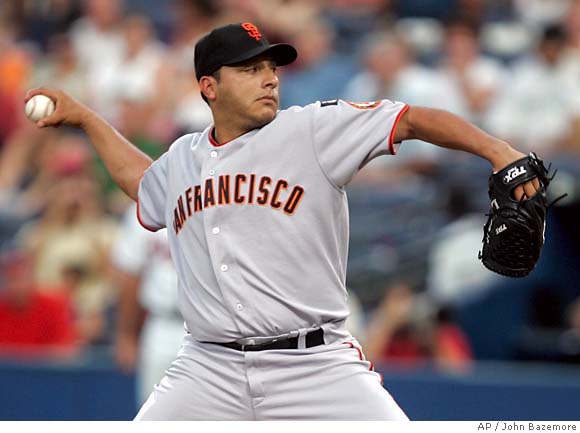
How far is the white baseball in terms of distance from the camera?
4.67 m

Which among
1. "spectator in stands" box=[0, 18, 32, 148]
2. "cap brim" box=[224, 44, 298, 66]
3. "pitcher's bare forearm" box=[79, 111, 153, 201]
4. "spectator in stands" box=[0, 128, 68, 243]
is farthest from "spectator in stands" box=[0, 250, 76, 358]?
"cap brim" box=[224, 44, 298, 66]

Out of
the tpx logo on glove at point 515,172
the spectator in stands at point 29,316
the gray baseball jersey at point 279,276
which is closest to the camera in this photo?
the tpx logo on glove at point 515,172

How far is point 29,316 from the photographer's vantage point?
8.05 metres

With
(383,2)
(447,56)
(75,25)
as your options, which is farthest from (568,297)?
(75,25)

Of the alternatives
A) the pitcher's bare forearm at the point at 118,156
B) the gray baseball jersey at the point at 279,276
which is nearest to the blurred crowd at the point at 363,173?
the pitcher's bare forearm at the point at 118,156

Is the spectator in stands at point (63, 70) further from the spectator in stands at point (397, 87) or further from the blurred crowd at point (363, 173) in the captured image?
the spectator in stands at point (397, 87)

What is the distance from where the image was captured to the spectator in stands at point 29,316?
794cm

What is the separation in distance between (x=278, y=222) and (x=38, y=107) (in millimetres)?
1081

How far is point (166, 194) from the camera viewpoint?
4562 mm

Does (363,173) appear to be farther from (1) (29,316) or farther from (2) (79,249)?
(1) (29,316)

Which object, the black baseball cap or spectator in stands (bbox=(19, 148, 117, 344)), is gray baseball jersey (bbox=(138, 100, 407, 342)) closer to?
the black baseball cap

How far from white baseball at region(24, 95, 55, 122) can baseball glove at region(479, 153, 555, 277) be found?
68.5 inches

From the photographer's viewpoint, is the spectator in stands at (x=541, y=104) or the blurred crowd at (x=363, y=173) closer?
the blurred crowd at (x=363, y=173)

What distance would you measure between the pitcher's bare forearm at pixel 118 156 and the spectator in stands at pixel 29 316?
10.8 feet
